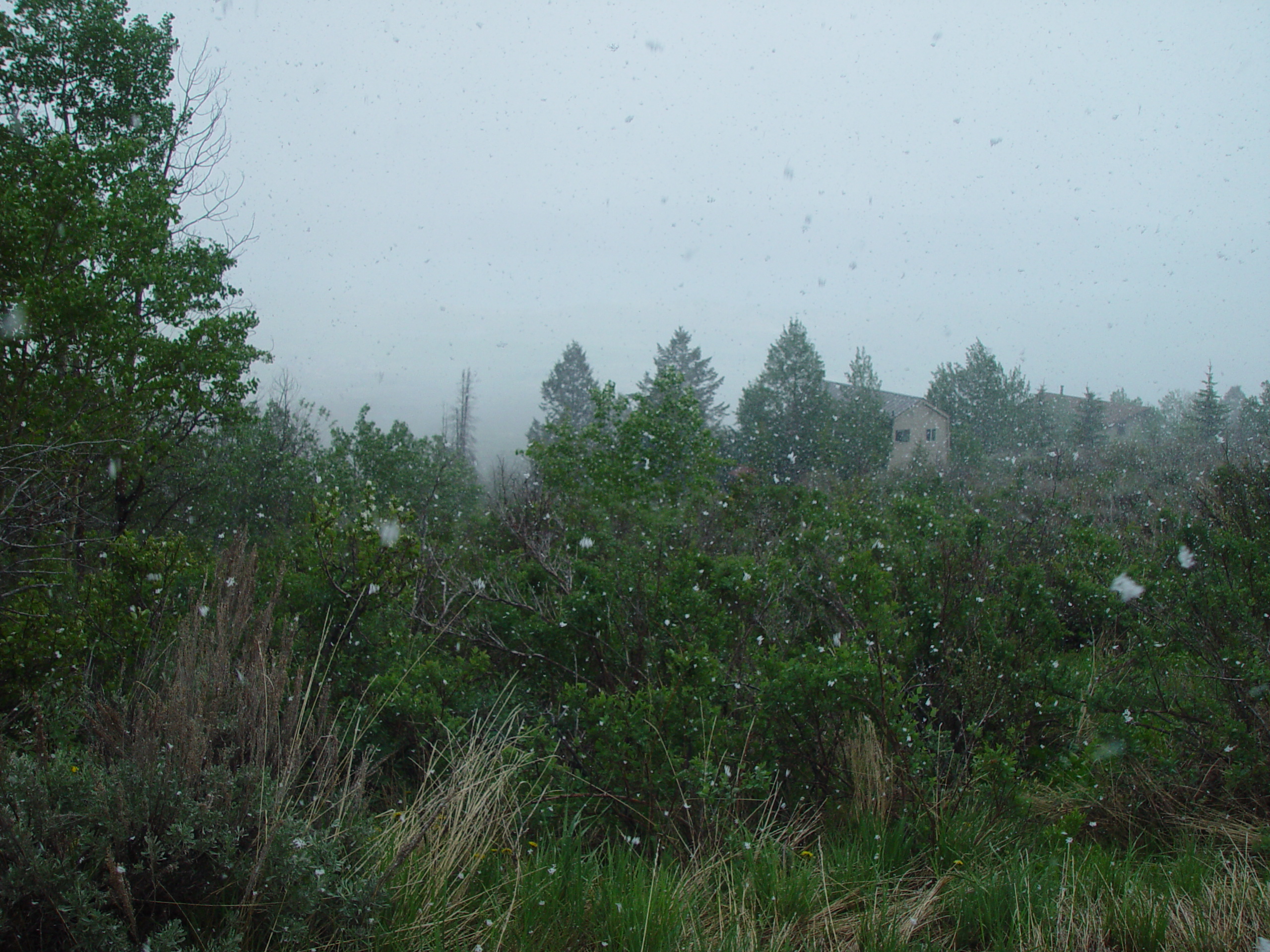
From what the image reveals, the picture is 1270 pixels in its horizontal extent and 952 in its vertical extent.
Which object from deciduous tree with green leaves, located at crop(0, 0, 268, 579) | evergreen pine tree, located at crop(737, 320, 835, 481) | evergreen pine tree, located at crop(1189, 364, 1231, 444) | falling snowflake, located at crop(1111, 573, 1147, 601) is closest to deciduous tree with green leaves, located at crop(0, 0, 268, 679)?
deciduous tree with green leaves, located at crop(0, 0, 268, 579)

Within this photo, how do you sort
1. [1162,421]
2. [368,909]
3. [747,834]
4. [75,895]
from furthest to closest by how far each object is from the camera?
[1162,421] < [747,834] < [368,909] < [75,895]

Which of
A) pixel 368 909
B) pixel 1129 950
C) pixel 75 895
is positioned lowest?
pixel 1129 950

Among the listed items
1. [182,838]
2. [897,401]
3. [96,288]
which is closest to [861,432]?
[897,401]

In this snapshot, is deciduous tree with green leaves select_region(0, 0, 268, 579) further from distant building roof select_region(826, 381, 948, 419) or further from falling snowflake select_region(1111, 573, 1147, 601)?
distant building roof select_region(826, 381, 948, 419)

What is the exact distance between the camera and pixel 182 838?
196 cm

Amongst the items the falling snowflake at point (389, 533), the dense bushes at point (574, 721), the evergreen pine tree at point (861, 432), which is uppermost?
the evergreen pine tree at point (861, 432)

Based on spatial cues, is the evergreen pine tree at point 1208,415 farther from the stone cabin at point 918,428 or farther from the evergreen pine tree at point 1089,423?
the stone cabin at point 918,428

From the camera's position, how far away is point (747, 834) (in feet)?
9.36

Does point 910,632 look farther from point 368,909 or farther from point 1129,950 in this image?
point 368,909

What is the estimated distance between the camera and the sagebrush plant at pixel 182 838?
1.81 m

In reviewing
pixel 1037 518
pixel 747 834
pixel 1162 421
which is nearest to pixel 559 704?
pixel 747 834

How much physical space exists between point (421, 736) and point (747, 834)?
1.72 metres

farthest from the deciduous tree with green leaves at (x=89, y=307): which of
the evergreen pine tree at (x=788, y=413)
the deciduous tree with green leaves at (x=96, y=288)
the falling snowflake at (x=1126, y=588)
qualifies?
the evergreen pine tree at (x=788, y=413)

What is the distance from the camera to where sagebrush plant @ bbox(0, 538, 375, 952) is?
1.81 metres
